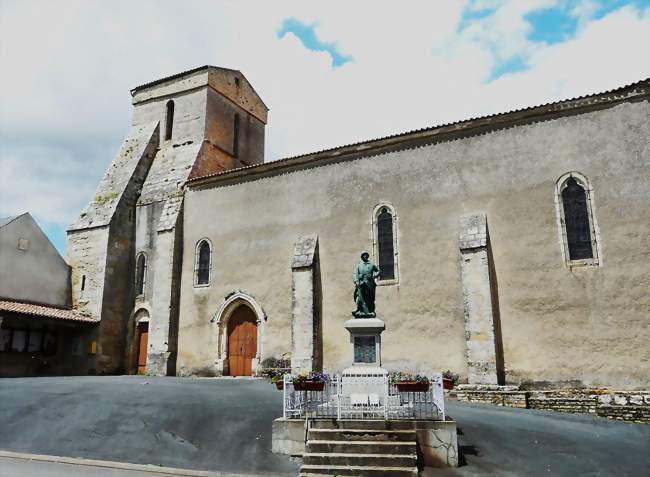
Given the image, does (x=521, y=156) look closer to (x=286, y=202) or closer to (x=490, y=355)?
(x=490, y=355)

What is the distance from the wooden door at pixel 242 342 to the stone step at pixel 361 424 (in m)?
9.97

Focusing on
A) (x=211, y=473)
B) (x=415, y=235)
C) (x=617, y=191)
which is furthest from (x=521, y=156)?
(x=211, y=473)

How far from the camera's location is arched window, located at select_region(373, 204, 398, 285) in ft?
53.5

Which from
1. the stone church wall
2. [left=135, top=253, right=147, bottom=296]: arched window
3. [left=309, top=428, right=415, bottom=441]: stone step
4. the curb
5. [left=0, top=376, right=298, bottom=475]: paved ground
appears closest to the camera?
the curb

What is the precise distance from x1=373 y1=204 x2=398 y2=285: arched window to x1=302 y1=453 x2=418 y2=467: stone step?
27.2 ft

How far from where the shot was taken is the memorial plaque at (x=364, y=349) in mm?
10547

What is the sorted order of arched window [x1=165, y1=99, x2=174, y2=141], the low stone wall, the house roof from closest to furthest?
the low stone wall < the house roof < arched window [x1=165, y1=99, x2=174, y2=141]

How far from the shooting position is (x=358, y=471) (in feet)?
26.2

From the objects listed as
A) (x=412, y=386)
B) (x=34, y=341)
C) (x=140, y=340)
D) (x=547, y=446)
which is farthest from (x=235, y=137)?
(x=547, y=446)

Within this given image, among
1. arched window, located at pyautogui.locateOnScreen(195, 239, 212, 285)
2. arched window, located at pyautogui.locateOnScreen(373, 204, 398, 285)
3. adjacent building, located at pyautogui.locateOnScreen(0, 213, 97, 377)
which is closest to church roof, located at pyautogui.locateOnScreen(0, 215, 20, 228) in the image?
adjacent building, located at pyautogui.locateOnScreen(0, 213, 97, 377)

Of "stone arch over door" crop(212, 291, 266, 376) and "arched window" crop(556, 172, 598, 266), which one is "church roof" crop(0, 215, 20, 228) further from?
"arched window" crop(556, 172, 598, 266)

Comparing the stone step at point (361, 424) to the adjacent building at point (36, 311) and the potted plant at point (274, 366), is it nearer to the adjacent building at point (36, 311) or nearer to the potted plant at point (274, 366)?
the potted plant at point (274, 366)

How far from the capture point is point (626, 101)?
1416 cm

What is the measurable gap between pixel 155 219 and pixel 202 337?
5863 mm
